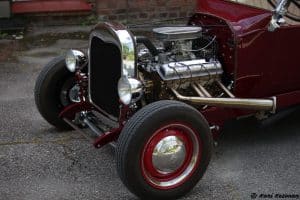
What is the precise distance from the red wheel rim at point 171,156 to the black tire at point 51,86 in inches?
53.6

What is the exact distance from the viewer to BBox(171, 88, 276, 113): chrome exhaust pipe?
151 inches

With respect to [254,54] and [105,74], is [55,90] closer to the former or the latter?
[105,74]

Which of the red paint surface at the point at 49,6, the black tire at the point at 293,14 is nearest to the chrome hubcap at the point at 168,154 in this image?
the black tire at the point at 293,14

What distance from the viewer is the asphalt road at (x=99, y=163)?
3.81 m

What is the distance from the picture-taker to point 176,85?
158 inches

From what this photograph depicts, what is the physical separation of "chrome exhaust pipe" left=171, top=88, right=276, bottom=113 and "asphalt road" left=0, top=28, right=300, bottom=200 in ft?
1.57

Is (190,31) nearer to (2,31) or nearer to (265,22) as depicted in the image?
(265,22)

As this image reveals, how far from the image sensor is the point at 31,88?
6070 millimetres

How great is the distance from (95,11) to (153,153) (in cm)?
537

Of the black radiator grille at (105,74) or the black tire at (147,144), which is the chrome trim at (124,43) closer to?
the black radiator grille at (105,74)

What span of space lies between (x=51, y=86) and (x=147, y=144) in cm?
140

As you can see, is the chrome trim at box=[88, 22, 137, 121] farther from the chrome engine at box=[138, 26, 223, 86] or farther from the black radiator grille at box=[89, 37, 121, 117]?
the chrome engine at box=[138, 26, 223, 86]

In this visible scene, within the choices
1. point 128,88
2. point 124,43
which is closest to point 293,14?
point 124,43

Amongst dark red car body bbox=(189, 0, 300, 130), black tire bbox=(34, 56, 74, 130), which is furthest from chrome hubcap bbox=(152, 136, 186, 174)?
black tire bbox=(34, 56, 74, 130)
